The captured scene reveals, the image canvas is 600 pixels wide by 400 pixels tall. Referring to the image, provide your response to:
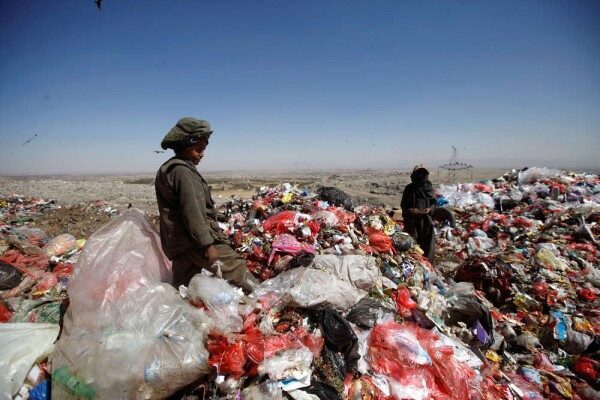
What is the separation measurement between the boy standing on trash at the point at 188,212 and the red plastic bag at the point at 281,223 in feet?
6.14

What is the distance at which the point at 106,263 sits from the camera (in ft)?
7.23

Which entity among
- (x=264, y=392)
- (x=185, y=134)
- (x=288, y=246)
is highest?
(x=185, y=134)

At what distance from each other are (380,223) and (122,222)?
4.04m

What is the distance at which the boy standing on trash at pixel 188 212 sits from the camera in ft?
7.04

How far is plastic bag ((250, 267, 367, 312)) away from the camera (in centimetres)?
242

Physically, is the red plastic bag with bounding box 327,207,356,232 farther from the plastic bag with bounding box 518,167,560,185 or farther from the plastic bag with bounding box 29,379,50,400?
the plastic bag with bounding box 518,167,560,185

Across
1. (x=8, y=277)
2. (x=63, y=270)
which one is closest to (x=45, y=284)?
(x=8, y=277)

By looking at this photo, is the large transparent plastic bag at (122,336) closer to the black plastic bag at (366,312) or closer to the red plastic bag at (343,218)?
the black plastic bag at (366,312)

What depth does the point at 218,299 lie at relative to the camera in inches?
82.8

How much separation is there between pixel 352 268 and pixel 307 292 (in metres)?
0.86

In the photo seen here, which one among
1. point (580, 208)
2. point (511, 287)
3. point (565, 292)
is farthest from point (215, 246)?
point (580, 208)

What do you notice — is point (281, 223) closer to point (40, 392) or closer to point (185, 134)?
point (185, 134)

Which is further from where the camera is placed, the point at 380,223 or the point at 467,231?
the point at 467,231

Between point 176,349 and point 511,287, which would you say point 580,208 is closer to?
point 511,287
